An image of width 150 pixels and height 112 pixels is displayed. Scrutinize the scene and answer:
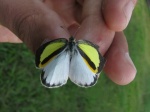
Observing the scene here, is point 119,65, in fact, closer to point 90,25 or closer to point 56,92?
point 90,25

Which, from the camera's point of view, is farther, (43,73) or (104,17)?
(104,17)

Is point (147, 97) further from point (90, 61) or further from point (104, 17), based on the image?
point (90, 61)

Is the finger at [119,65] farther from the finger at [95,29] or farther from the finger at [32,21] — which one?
the finger at [32,21]

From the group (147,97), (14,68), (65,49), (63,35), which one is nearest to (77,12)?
(63,35)

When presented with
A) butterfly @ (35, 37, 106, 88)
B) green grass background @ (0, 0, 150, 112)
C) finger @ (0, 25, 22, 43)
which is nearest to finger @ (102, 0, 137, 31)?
butterfly @ (35, 37, 106, 88)

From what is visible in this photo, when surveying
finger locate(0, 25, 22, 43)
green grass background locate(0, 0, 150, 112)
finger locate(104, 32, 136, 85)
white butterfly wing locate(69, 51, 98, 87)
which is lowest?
green grass background locate(0, 0, 150, 112)

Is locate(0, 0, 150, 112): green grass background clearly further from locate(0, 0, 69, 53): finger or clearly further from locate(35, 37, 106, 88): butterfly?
locate(35, 37, 106, 88): butterfly

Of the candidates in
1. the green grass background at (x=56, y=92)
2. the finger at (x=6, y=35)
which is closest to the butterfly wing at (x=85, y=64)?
the finger at (x=6, y=35)
